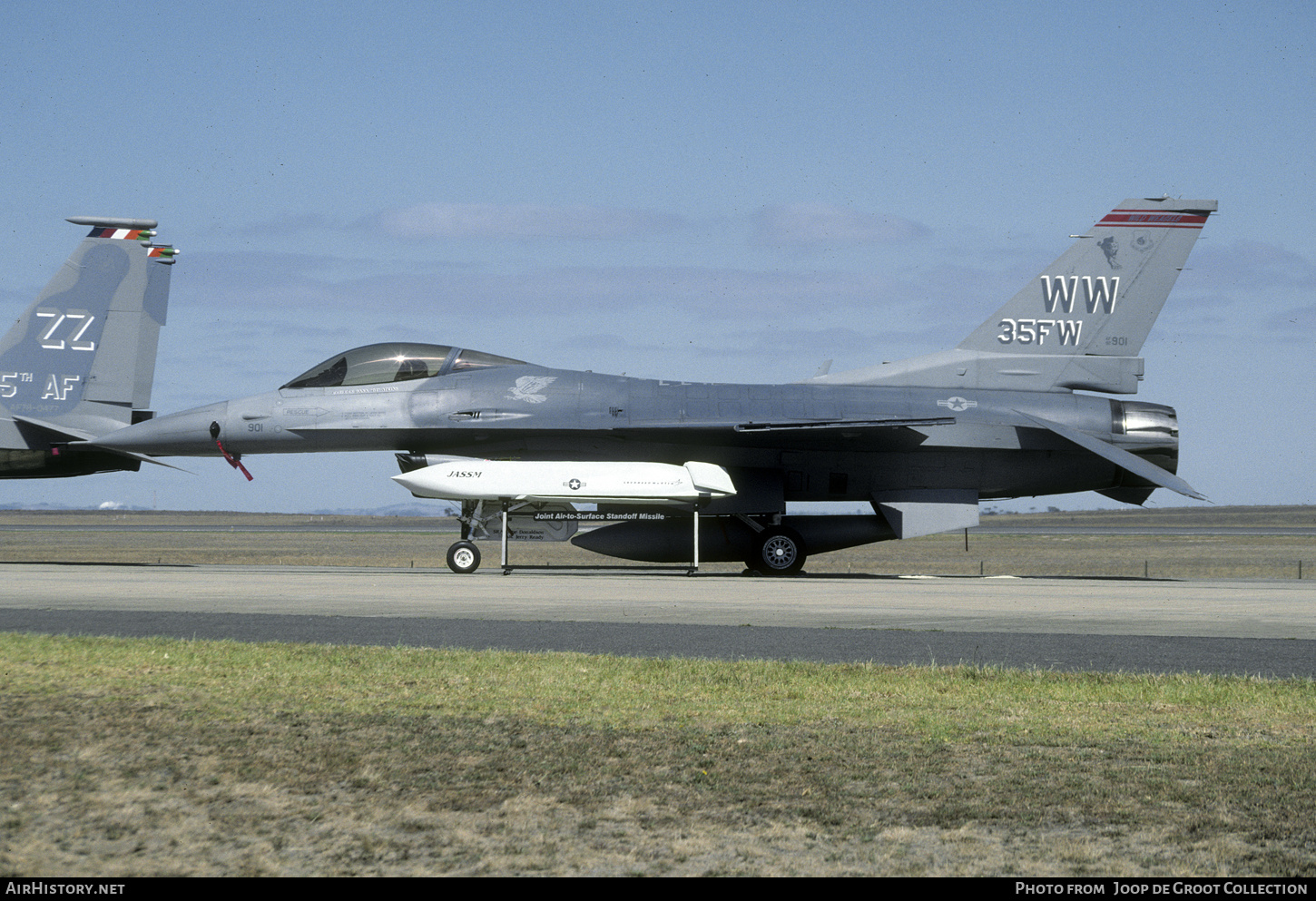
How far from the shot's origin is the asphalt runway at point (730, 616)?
35.6 ft

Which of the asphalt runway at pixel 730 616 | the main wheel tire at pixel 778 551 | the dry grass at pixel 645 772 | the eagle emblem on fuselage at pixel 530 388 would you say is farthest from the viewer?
the main wheel tire at pixel 778 551

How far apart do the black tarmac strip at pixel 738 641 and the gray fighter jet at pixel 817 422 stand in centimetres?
900

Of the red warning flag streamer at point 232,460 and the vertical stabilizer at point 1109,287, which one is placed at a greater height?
the vertical stabilizer at point 1109,287

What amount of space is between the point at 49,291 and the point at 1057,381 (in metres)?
21.6

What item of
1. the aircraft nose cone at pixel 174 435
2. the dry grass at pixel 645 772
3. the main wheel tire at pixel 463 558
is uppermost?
the aircraft nose cone at pixel 174 435

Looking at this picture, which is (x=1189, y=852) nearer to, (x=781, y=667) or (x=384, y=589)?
(x=781, y=667)

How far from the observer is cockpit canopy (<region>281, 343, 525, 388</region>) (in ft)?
74.1

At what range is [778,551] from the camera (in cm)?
2333

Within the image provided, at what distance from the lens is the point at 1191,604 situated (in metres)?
16.2

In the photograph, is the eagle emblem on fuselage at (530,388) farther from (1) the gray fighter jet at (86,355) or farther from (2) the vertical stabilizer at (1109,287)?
(2) the vertical stabilizer at (1109,287)

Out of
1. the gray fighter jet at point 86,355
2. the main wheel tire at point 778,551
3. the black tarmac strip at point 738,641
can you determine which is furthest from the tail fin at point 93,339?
the main wheel tire at point 778,551

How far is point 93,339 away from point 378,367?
7.47 m

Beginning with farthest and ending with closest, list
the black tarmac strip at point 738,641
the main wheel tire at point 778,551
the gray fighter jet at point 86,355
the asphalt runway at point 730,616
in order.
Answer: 1. the gray fighter jet at point 86,355
2. the main wheel tire at point 778,551
3. the asphalt runway at point 730,616
4. the black tarmac strip at point 738,641

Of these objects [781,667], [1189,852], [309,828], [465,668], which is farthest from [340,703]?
[1189,852]
